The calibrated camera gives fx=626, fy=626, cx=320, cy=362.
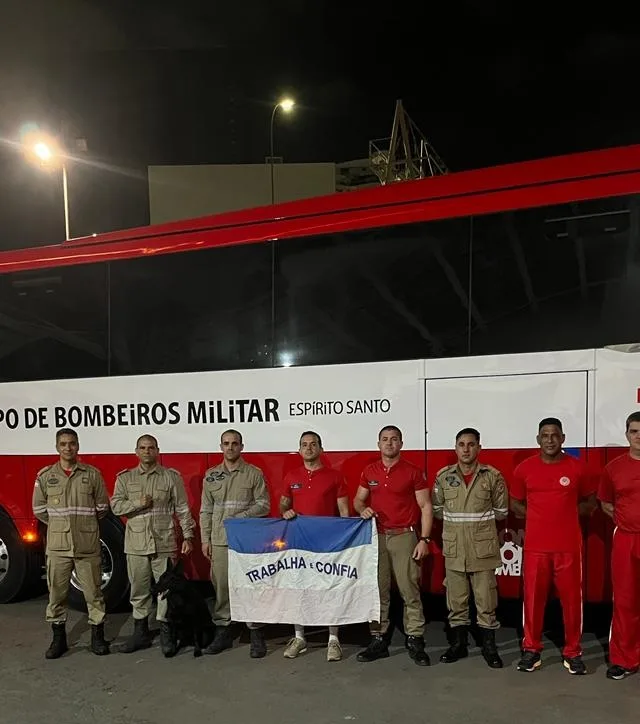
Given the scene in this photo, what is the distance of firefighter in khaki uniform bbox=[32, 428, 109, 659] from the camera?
514 cm

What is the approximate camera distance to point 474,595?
473cm

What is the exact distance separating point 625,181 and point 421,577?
11.4ft

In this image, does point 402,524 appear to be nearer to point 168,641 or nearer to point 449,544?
point 449,544

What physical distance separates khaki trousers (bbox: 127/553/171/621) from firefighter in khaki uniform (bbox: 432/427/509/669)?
236 cm

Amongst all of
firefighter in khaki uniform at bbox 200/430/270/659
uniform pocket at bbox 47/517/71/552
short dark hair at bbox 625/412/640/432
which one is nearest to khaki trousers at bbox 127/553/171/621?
firefighter in khaki uniform at bbox 200/430/270/659

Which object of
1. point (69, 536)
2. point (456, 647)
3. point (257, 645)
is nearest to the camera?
point (456, 647)

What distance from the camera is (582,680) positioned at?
14.2 ft

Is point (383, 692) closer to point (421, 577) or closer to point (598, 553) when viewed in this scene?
point (421, 577)

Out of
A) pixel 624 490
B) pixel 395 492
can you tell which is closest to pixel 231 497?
pixel 395 492

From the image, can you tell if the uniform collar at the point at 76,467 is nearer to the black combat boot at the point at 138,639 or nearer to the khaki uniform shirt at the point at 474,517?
the black combat boot at the point at 138,639

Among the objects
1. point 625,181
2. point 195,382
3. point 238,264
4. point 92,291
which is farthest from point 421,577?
point 92,291

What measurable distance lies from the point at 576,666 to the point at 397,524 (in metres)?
1.55

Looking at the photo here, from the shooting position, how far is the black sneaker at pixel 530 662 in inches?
176

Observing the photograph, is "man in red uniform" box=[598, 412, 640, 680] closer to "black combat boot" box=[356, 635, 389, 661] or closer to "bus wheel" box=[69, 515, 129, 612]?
"black combat boot" box=[356, 635, 389, 661]
